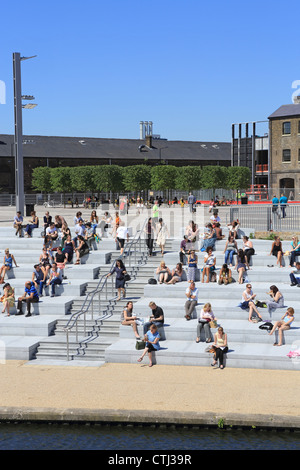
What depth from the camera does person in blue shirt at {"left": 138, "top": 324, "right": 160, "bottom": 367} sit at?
17.3m

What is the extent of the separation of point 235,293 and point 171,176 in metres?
52.1

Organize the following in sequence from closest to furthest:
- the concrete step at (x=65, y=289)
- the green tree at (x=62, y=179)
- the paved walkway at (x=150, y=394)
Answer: the paved walkway at (x=150, y=394) → the concrete step at (x=65, y=289) → the green tree at (x=62, y=179)

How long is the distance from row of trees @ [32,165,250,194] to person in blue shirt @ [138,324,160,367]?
2124 inches

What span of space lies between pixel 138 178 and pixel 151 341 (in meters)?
56.1

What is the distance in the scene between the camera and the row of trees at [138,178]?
2822 inches

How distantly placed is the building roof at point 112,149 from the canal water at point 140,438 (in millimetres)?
80524

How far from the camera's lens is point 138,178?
72.9 m

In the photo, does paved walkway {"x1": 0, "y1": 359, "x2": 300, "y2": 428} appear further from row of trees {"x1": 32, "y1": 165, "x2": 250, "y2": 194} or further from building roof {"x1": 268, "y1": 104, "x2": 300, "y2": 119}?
building roof {"x1": 268, "y1": 104, "x2": 300, "y2": 119}

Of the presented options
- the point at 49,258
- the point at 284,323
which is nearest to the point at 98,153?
the point at 49,258

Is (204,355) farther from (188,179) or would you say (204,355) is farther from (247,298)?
(188,179)

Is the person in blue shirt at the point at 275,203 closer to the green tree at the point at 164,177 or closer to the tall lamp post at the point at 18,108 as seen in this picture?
the tall lamp post at the point at 18,108

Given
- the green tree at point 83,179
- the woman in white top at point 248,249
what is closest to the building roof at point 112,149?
the green tree at point 83,179

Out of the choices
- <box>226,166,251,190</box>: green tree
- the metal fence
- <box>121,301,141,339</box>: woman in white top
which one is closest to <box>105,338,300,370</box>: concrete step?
<box>121,301,141,339</box>: woman in white top

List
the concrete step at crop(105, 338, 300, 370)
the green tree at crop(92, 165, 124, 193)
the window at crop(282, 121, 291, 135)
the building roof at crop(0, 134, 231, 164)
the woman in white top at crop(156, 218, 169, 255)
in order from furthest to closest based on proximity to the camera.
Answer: the building roof at crop(0, 134, 231, 164) → the window at crop(282, 121, 291, 135) → the green tree at crop(92, 165, 124, 193) → the woman in white top at crop(156, 218, 169, 255) → the concrete step at crop(105, 338, 300, 370)
